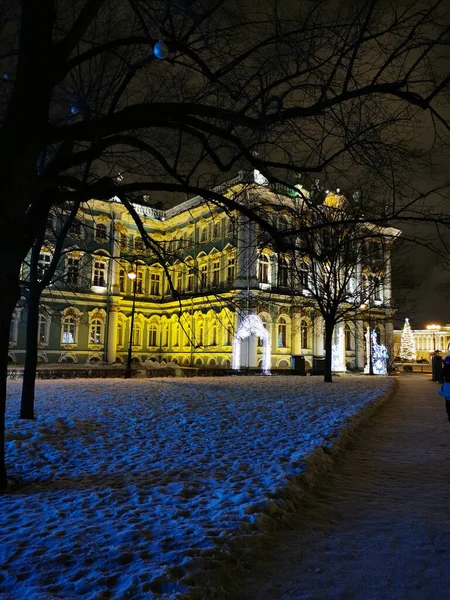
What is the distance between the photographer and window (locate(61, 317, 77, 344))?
138 ft

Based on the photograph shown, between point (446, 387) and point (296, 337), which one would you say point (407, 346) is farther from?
point (446, 387)

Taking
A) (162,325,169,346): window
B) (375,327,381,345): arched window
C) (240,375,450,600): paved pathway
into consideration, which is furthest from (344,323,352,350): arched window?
(240,375,450,600): paved pathway

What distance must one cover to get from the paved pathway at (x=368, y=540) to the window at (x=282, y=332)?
113 ft

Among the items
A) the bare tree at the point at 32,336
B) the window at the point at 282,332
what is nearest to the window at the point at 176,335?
the window at the point at 282,332

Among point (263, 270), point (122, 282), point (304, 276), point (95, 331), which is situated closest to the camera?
point (304, 276)

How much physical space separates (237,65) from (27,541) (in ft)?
19.8

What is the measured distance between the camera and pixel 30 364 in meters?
11.7

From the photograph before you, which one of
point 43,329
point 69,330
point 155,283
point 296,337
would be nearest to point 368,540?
point 296,337

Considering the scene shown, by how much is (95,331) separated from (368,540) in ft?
136

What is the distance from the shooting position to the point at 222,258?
137 ft

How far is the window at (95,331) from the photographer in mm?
43469

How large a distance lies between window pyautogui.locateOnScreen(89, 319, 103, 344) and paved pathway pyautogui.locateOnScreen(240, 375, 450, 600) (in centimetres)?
3774

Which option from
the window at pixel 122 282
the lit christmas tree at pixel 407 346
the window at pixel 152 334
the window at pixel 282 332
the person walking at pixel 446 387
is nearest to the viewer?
the person walking at pixel 446 387

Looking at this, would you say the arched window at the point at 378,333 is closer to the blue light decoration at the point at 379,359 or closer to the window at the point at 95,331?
the blue light decoration at the point at 379,359
